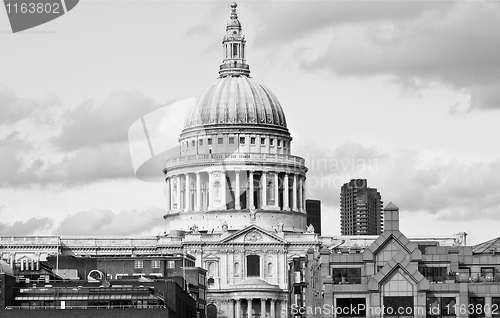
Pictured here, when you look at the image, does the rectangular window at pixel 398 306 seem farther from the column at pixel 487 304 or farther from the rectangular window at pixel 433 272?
the column at pixel 487 304

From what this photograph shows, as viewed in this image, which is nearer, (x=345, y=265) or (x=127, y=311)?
(x=345, y=265)

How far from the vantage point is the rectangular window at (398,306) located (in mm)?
118625

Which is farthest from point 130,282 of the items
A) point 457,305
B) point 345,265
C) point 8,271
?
point 457,305

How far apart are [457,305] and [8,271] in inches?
1509

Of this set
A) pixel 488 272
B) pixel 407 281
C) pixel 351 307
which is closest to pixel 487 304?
pixel 407 281

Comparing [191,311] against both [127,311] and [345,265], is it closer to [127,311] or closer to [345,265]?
[127,311]

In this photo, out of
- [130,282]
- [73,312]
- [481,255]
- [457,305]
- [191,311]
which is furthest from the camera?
[191,311]

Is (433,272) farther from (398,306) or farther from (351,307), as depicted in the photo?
(351,307)

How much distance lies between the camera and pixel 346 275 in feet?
407

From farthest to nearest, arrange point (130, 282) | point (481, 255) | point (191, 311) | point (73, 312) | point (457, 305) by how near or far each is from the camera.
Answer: point (191, 311)
point (130, 282)
point (73, 312)
point (481, 255)
point (457, 305)

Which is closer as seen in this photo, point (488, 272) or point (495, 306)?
point (495, 306)

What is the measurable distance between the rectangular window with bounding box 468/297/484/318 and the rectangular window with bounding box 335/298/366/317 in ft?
22.5

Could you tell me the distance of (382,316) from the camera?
4675 inches

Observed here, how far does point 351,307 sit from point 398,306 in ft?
10.3
